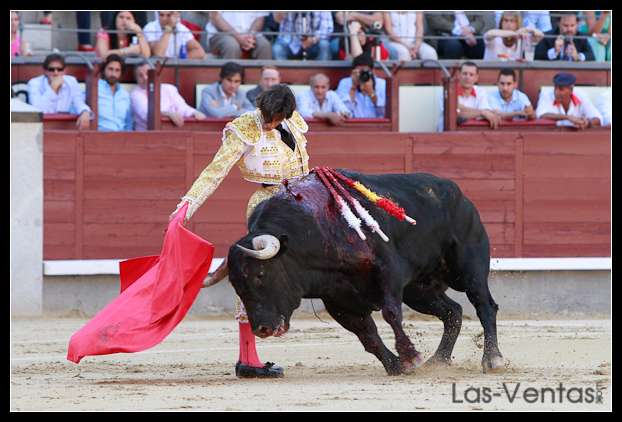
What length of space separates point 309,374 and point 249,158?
971 mm

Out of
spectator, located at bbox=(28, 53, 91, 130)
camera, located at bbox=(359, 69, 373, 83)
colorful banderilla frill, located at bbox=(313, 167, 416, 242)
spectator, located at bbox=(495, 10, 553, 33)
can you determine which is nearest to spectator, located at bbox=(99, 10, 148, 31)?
spectator, located at bbox=(28, 53, 91, 130)

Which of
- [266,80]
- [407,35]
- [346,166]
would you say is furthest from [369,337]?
[407,35]

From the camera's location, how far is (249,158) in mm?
6059

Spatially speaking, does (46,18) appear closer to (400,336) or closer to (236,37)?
(236,37)

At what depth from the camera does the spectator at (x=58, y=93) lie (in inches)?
370

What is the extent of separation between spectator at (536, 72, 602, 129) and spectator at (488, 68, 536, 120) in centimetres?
11

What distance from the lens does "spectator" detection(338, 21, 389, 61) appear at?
403 inches

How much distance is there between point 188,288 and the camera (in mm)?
6047

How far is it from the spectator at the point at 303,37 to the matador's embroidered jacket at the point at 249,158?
168 inches

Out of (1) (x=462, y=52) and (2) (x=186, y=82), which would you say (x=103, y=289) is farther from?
(1) (x=462, y=52)

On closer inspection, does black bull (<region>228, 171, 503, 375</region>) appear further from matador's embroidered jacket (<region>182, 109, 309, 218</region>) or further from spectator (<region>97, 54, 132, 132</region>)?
spectator (<region>97, 54, 132, 132</region>)

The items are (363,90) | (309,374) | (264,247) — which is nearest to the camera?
(264,247)

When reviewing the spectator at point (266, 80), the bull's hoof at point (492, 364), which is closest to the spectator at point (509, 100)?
the spectator at point (266, 80)

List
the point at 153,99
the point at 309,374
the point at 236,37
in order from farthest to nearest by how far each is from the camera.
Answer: the point at 236,37, the point at 153,99, the point at 309,374
